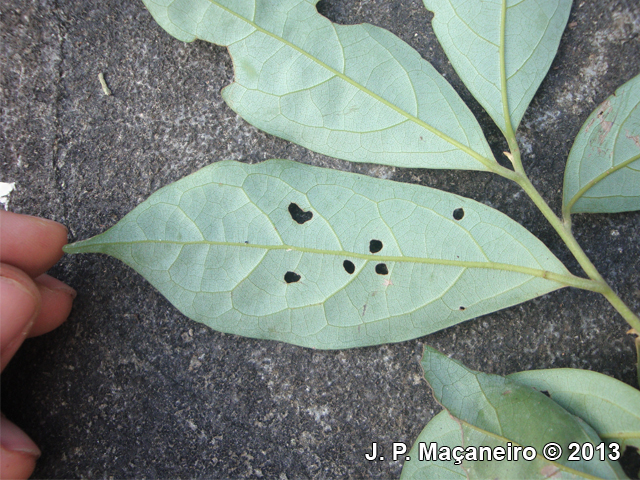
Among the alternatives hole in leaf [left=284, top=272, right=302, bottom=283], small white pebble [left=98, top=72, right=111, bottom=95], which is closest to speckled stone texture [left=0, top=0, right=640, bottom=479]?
small white pebble [left=98, top=72, right=111, bottom=95]

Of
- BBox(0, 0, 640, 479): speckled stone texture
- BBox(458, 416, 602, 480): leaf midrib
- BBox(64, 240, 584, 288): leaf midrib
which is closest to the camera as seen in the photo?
BBox(458, 416, 602, 480): leaf midrib

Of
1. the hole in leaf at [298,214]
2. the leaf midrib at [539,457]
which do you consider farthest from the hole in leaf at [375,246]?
the leaf midrib at [539,457]

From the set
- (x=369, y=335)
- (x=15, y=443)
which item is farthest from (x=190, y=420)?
(x=369, y=335)

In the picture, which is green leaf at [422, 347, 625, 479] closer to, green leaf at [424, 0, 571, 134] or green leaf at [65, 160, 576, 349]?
green leaf at [65, 160, 576, 349]

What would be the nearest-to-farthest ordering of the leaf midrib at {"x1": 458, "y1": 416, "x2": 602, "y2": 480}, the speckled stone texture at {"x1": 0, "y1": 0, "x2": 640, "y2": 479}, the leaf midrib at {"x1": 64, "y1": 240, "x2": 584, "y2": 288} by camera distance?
the leaf midrib at {"x1": 458, "y1": 416, "x2": 602, "y2": 480} → the leaf midrib at {"x1": 64, "y1": 240, "x2": 584, "y2": 288} → the speckled stone texture at {"x1": 0, "y1": 0, "x2": 640, "y2": 479}

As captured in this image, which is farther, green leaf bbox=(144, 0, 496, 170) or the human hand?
green leaf bbox=(144, 0, 496, 170)

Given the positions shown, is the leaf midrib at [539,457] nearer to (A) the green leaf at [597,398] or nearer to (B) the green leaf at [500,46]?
(A) the green leaf at [597,398]

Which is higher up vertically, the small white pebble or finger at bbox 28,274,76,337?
the small white pebble
